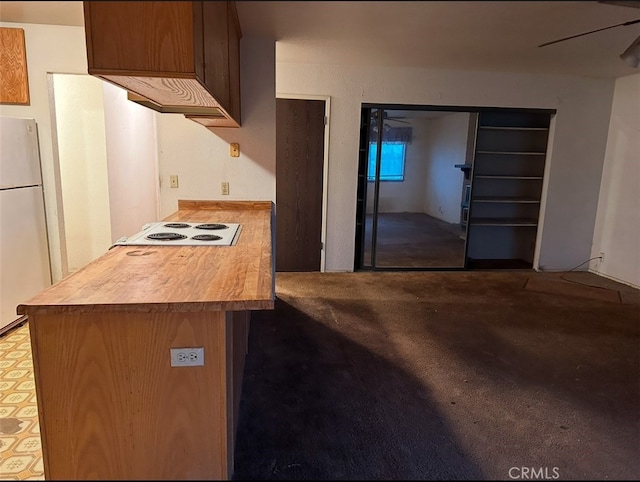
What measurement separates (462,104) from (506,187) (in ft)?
3.80

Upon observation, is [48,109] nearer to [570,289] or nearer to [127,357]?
[127,357]

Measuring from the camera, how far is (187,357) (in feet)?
3.45

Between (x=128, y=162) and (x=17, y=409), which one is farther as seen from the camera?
(x=128, y=162)

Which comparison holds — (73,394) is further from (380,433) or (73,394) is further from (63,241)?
(63,241)

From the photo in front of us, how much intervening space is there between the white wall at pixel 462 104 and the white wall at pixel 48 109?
176cm

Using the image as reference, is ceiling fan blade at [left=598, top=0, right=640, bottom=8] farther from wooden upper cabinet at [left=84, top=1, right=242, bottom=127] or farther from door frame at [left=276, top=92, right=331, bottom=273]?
door frame at [left=276, top=92, right=331, bottom=273]

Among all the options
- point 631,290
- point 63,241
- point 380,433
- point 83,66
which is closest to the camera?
point 380,433

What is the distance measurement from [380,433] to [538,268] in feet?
12.0

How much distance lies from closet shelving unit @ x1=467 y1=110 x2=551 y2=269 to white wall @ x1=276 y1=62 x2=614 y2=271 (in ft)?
0.53

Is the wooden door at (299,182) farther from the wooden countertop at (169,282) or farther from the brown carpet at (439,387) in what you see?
the wooden countertop at (169,282)

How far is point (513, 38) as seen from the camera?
599 mm

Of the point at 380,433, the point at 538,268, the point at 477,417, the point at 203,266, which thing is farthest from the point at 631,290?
the point at 203,266

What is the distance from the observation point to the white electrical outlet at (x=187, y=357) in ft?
3.43
